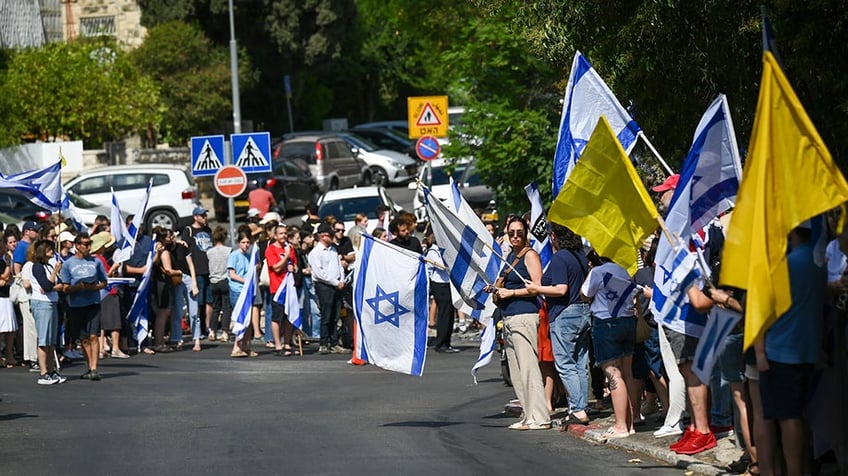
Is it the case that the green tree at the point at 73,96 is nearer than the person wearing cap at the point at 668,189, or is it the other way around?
the person wearing cap at the point at 668,189

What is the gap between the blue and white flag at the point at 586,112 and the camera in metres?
12.4

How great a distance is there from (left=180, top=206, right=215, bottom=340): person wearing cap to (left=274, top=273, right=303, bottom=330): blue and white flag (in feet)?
5.56

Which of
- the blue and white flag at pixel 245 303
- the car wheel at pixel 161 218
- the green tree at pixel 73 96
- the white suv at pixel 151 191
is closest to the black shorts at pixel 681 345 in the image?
the blue and white flag at pixel 245 303

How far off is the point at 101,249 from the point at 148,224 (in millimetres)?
14620

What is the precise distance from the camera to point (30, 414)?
14633mm

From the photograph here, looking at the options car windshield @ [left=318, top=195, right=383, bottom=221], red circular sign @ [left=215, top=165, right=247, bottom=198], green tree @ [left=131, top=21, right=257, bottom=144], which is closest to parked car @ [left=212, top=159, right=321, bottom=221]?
car windshield @ [left=318, top=195, right=383, bottom=221]

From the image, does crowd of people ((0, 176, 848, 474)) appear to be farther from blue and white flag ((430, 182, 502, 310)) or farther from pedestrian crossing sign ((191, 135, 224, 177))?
pedestrian crossing sign ((191, 135, 224, 177))

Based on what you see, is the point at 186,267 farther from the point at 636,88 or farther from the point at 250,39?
the point at 250,39

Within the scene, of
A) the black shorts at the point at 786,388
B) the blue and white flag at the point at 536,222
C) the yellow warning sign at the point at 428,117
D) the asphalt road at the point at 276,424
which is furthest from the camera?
the yellow warning sign at the point at 428,117

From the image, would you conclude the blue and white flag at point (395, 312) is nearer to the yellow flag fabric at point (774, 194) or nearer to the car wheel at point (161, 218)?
the yellow flag fabric at point (774, 194)

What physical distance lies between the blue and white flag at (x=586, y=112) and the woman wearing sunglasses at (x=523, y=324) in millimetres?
675

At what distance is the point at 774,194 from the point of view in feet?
26.9

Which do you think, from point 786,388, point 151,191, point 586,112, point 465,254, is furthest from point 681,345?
point 151,191

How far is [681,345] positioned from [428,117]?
18.7 metres
